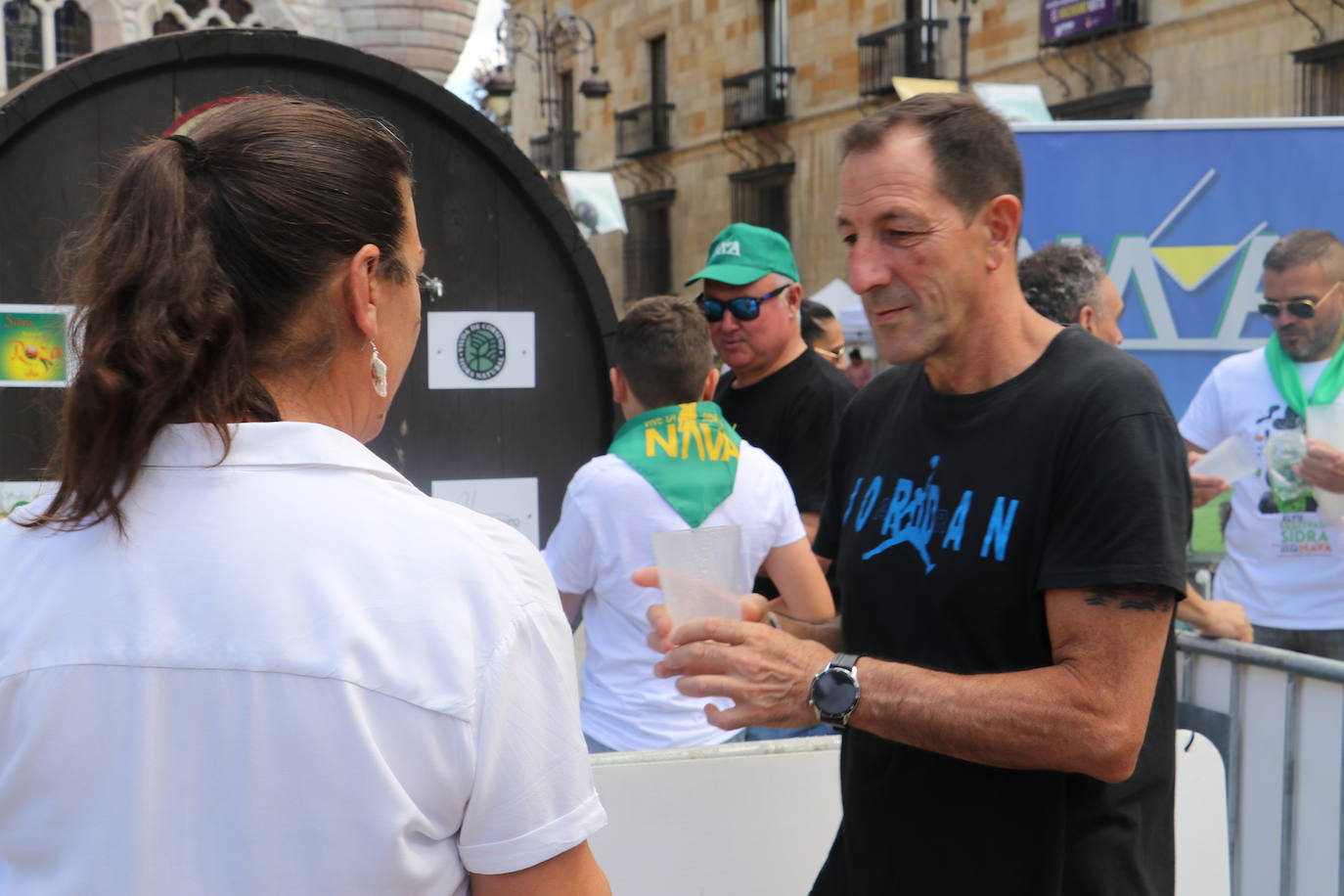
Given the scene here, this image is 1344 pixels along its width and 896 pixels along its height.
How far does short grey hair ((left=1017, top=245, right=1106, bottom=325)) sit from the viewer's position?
3.40m

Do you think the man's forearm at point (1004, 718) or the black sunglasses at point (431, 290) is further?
the black sunglasses at point (431, 290)

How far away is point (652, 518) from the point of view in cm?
316

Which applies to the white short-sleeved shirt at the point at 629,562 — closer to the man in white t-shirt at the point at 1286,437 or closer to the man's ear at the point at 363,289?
the man's ear at the point at 363,289

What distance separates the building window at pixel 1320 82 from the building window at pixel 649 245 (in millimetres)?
15875

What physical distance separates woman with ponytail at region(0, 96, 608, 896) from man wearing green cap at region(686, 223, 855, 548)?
2.83 m

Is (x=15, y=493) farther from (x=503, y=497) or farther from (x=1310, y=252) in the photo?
(x=1310, y=252)

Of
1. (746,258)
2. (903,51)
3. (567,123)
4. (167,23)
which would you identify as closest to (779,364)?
(746,258)

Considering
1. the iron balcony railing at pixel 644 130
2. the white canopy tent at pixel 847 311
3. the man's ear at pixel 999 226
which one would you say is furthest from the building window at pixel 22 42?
the iron balcony railing at pixel 644 130

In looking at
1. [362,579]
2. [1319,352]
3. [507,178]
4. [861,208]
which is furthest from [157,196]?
[1319,352]

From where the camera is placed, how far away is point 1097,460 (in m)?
1.71

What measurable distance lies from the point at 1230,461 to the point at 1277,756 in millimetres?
790

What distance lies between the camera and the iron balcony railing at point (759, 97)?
26.3 meters

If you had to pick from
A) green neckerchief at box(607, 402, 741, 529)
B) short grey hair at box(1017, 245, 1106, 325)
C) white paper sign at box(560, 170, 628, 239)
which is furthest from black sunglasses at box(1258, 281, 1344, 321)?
white paper sign at box(560, 170, 628, 239)

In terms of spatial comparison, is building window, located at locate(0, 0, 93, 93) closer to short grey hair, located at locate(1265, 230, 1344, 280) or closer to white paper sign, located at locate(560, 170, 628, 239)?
short grey hair, located at locate(1265, 230, 1344, 280)
